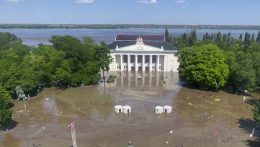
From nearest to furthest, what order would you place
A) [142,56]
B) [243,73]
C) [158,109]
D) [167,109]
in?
[158,109]
[167,109]
[243,73]
[142,56]

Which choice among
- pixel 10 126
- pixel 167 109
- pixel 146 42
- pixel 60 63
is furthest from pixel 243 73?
pixel 10 126

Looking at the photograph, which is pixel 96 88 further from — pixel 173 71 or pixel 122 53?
pixel 173 71

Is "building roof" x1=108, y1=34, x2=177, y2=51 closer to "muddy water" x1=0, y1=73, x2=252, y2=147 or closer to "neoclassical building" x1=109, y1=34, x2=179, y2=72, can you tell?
"neoclassical building" x1=109, y1=34, x2=179, y2=72

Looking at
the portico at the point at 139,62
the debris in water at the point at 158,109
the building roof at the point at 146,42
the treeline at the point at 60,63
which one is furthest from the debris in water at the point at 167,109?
the building roof at the point at 146,42

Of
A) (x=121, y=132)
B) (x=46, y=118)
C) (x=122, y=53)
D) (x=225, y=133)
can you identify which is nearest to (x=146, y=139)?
(x=121, y=132)

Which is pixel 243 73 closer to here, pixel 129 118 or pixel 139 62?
pixel 129 118

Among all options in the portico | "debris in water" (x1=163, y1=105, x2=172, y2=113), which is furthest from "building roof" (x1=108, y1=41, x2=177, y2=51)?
"debris in water" (x1=163, y1=105, x2=172, y2=113)
